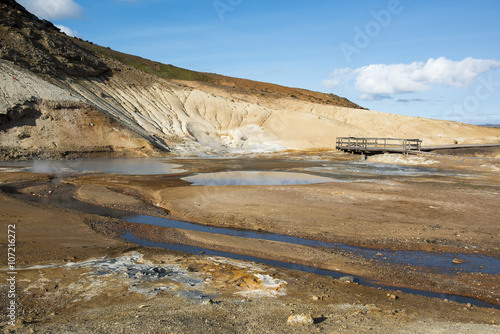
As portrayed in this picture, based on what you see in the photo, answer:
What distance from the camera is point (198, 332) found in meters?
5.00

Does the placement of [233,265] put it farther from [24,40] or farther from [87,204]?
[24,40]

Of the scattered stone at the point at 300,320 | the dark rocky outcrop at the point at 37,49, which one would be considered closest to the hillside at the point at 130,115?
the dark rocky outcrop at the point at 37,49

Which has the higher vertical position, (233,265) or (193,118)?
(193,118)

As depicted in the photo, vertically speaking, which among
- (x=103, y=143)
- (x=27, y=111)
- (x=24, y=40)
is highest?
(x=24, y=40)

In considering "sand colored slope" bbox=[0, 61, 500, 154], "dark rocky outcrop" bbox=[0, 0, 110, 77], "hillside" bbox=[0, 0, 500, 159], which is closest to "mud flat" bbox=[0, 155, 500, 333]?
"hillside" bbox=[0, 0, 500, 159]

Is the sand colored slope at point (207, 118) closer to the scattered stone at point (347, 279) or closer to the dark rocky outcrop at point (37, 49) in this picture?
the dark rocky outcrop at point (37, 49)

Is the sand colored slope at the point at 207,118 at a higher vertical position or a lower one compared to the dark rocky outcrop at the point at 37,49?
lower

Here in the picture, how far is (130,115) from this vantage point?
4500 centimetres

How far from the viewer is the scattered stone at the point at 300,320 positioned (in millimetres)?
5328

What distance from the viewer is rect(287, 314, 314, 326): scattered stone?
533 centimetres

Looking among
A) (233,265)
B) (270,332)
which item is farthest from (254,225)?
(270,332)

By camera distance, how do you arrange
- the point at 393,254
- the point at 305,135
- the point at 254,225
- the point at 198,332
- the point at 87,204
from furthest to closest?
the point at 305,135, the point at 87,204, the point at 254,225, the point at 393,254, the point at 198,332

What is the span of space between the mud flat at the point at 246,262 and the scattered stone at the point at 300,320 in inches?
3.7

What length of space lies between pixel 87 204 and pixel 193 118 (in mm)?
37056
